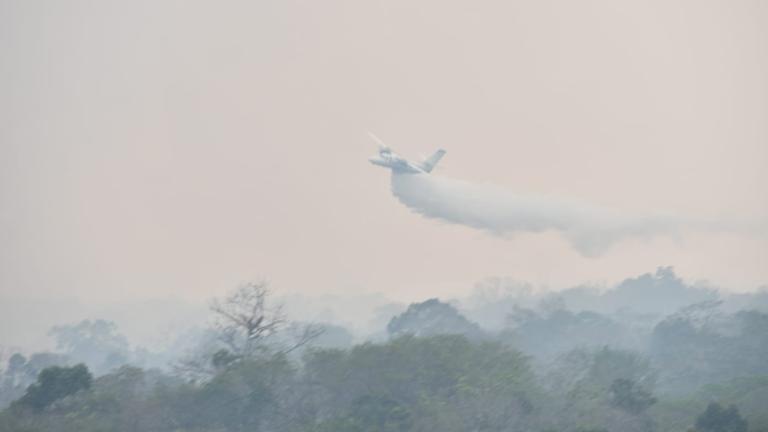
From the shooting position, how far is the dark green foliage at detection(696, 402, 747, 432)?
56966mm

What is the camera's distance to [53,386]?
62.4 metres

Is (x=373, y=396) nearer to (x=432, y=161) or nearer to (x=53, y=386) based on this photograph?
(x=53, y=386)

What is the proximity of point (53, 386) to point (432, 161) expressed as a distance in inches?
2633

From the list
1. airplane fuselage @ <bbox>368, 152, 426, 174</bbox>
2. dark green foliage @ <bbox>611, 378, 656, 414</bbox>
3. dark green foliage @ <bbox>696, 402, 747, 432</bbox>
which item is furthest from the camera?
airplane fuselage @ <bbox>368, 152, 426, 174</bbox>

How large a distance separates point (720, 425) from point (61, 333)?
142023 mm

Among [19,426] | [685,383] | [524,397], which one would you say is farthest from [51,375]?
[685,383]

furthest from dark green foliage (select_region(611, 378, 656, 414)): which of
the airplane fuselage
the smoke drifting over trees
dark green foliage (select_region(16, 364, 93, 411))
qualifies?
the airplane fuselage

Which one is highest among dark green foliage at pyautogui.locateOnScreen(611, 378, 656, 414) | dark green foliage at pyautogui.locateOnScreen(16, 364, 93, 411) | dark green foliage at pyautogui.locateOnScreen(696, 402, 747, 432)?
dark green foliage at pyautogui.locateOnScreen(16, 364, 93, 411)

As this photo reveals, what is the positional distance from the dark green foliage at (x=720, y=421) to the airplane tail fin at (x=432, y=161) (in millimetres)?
67818

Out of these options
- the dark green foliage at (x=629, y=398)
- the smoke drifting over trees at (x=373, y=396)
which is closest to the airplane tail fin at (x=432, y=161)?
the smoke drifting over trees at (x=373, y=396)

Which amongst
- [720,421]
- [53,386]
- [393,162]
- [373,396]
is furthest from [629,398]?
[393,162]

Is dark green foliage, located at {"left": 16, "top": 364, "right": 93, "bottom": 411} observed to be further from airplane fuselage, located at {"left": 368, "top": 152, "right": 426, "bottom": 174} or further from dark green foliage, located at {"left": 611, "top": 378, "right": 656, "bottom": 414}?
airplane fuselage, located at {"left": 368, "top": 152, "right": 426, "bottom": 174}

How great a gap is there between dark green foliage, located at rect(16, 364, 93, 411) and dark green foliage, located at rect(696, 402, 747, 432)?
102ft

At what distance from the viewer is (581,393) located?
64.7 meters
